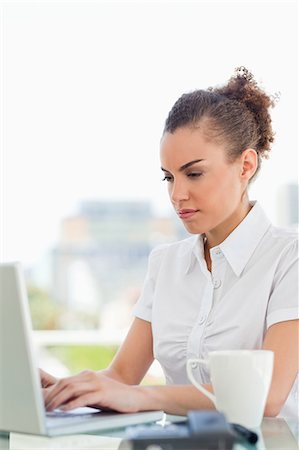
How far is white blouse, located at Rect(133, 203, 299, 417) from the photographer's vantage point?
1.72 m

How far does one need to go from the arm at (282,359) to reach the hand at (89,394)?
290 millimetres

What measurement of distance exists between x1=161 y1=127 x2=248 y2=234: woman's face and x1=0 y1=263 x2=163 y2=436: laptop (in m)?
0.73

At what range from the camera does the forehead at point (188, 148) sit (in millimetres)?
1769

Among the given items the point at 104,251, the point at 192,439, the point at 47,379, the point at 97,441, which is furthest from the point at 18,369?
the point at 104,251

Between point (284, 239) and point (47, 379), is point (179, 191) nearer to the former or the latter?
point (284, 239)

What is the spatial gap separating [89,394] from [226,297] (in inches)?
22.1

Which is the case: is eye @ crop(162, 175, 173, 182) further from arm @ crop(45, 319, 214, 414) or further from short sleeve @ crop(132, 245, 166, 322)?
arm @ crop(45, 319, 214, 414)

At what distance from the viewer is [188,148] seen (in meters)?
1.77

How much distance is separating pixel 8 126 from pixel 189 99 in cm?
825

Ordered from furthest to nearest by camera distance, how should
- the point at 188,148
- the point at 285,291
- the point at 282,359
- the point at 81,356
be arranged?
the point at 81,356
the point at 188,148
the point at 285,291
the point at 282,359

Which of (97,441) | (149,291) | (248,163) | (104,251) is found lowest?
(104,251)

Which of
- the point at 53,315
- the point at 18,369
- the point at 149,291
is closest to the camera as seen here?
the point at 18,369

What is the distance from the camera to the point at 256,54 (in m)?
7.00

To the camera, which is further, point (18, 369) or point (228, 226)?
point (228, 226)
